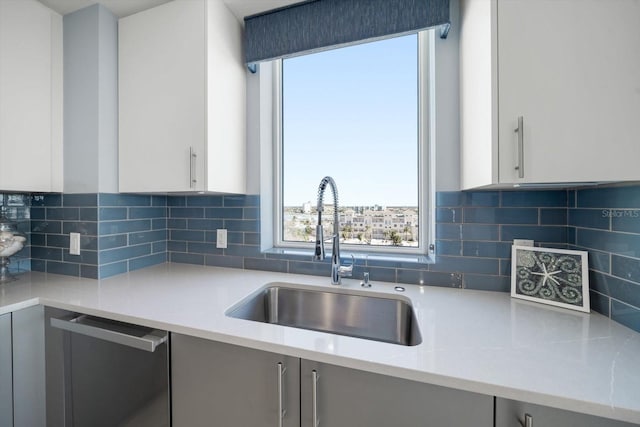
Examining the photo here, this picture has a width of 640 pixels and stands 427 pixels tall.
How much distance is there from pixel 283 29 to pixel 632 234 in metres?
1.67

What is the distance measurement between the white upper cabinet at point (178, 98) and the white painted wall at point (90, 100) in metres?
0.05

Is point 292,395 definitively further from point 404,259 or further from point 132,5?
point 132,5

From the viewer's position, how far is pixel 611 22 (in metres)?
0.72

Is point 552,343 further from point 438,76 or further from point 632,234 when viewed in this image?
point 438,76

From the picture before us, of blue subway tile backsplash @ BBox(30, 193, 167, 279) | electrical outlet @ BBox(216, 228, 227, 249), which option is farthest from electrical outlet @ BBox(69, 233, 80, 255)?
electrical outlet @ BBox(216, 228, 227, 249)

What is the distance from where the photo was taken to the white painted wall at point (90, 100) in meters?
1.33

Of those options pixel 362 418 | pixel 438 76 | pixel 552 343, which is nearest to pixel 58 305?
pixel 362 418

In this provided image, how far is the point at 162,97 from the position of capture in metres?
1.32

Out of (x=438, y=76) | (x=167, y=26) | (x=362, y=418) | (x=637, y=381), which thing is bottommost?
(x=362, y=418)

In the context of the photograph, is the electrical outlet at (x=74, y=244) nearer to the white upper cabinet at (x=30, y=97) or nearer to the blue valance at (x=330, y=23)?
the white upper cabinet at (x=30, y=97)

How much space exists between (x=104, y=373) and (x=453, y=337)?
1.27 m

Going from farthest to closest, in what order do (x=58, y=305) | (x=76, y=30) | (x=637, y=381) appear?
(x=76, y=30), (x=58, y=305), (x=637, y=381)

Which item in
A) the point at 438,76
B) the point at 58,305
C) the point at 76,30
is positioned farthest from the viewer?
the point at 76,30

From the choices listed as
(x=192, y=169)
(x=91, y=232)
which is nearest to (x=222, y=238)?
(x=192, y=169)
